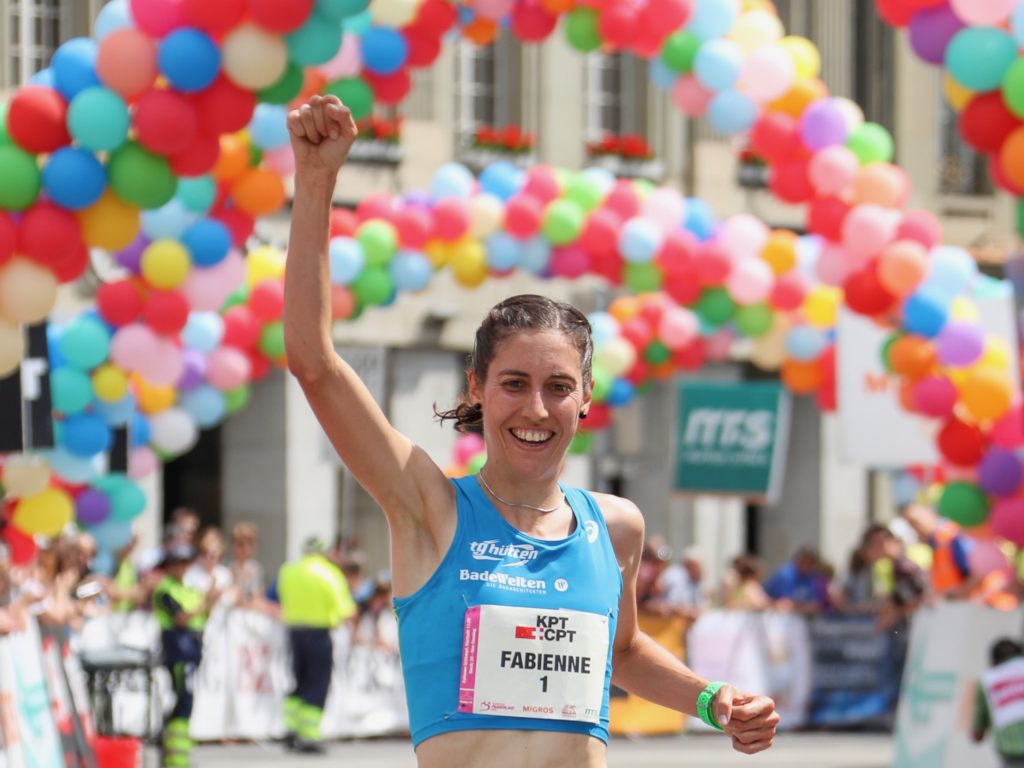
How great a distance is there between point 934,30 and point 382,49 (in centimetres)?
317

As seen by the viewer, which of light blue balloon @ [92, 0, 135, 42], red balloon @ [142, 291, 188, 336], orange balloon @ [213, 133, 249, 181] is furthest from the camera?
red balloon @ [142, 291, 188, 336]

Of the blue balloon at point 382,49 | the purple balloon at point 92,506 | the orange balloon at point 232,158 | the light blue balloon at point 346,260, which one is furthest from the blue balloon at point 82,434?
the blue balloon at point 382,49

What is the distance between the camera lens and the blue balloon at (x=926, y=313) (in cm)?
1297

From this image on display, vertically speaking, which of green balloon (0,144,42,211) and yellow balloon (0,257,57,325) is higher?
green balloon (0,144,42,211)

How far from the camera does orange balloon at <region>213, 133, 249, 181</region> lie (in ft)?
42.2

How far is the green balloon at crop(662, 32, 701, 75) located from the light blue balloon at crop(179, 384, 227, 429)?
155 inches

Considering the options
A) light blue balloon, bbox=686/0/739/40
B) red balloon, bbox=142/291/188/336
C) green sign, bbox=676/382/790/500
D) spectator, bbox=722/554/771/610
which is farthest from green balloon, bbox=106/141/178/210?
spectator, bbox=722/554/771/610

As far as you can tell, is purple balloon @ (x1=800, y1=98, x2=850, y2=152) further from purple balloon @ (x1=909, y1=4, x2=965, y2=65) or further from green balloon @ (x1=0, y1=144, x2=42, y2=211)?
green balloon @ (x1=0, y1=144, x2=42, y2=211)

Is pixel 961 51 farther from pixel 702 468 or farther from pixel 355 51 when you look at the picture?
pixel 702 468

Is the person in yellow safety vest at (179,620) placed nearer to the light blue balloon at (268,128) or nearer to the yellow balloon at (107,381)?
the yellow balloon at (107,381)

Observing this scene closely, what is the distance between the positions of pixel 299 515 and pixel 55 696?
13.5m

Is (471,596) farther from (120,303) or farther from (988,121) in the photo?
(120,303)

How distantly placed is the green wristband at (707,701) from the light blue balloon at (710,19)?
31.1 feet

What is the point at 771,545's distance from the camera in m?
29.6
